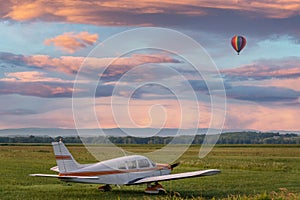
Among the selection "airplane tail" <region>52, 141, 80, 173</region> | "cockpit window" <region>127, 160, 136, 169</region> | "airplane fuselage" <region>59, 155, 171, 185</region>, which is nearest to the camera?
"airplane tail" <region>52, 141, 80, 173</region>

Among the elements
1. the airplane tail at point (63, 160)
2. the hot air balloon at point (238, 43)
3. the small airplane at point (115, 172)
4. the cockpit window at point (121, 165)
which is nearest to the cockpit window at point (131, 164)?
the small airplane at point (115, 172)

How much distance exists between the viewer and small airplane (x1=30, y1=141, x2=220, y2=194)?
25266 millimetres

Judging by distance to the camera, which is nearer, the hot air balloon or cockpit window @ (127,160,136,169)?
cockpit window @ (127,160,136,169)

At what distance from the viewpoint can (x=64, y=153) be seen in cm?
2562

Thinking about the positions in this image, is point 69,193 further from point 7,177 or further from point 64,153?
point 7,177

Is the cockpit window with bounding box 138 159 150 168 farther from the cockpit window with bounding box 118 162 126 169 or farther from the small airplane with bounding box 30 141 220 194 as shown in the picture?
the cockpit window with bounding box 118 162 126 169

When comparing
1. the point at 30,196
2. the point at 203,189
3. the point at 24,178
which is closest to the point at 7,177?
the point at 24,178

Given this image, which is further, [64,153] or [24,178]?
[24,178]

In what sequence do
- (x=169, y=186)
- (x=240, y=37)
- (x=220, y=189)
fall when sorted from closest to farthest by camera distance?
(x=220, y=189) → (x=169, y=186) → (x=240, y=37)

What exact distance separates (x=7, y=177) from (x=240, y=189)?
15.6 meters

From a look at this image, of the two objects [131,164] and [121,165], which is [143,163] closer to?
[131,164]

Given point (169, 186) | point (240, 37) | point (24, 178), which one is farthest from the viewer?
point (240, 37)

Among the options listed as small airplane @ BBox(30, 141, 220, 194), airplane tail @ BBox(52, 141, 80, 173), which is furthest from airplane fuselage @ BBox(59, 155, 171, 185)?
airplane tail @ BBox(52, 141, 80, 173)

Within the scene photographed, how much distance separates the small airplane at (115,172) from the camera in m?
25.3
